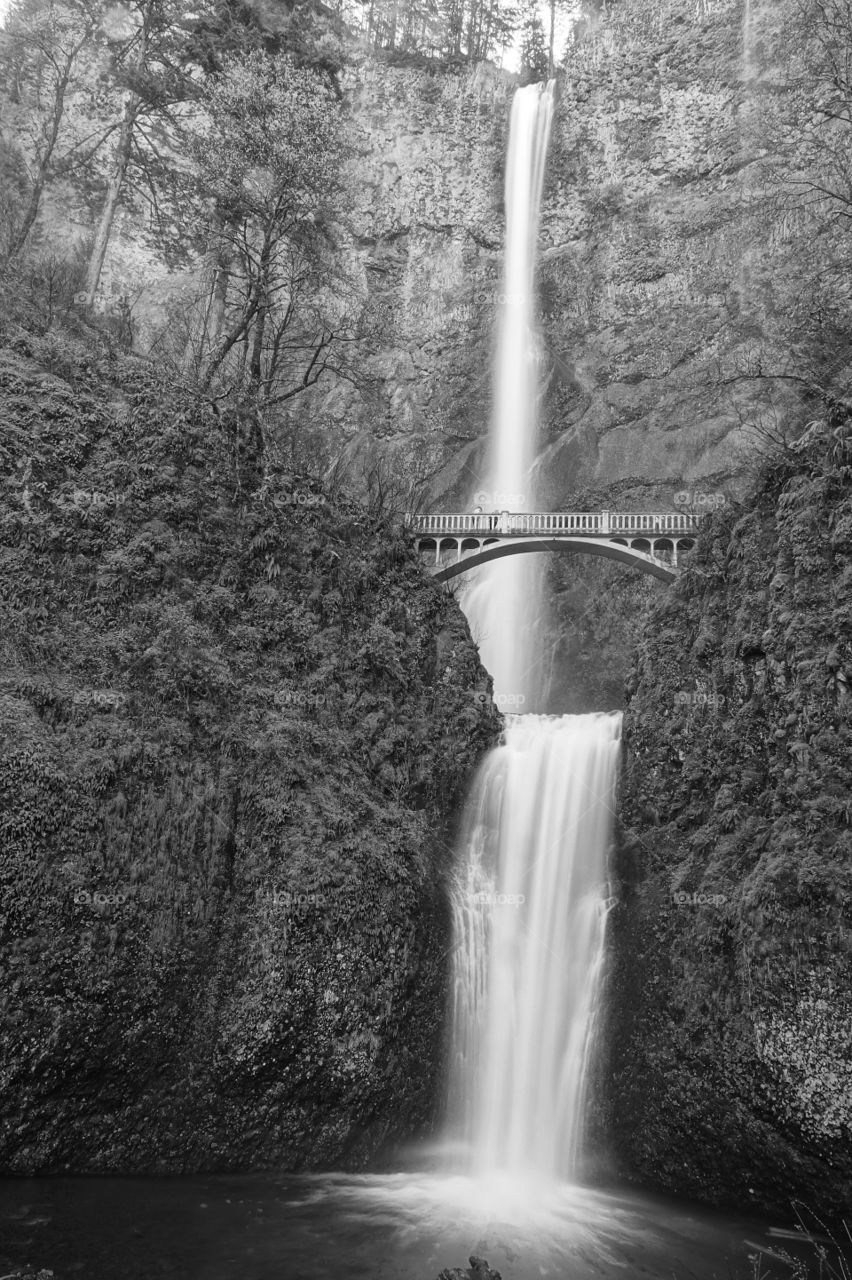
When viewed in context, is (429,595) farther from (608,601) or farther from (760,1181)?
(608,601)

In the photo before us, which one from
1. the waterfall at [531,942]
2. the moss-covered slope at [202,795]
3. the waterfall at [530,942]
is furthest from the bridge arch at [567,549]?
the waterfall at [531,942]

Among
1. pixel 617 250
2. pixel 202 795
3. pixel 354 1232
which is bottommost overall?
pixel 354 1232

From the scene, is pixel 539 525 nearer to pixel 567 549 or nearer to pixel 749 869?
pixel 567 549

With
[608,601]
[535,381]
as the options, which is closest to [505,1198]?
[608,601]

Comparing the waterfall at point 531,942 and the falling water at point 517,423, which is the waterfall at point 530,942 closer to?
the waterfall at point 531,942

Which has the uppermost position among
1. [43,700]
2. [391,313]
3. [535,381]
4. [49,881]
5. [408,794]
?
[391,313]

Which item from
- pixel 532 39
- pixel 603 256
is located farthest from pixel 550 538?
pixel 532 39

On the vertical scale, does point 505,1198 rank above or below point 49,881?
below
